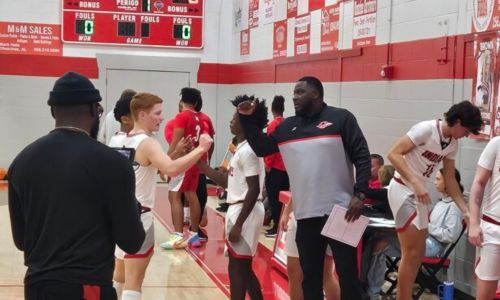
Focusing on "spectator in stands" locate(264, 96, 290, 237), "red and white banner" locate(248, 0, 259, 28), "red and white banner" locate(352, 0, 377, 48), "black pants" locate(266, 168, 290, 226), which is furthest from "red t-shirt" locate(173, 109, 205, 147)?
"red and white banner" locate(248, 0, 259, 28)

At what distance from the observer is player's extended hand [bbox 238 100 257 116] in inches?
196

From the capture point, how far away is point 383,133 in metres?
8.33

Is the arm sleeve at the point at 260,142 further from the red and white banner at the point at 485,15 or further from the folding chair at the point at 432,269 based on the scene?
the red and white banner at the point at 485,15

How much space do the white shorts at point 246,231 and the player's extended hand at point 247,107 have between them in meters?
0.63

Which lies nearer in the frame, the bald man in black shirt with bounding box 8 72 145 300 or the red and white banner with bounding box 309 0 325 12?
the bald man in black shirt with bounding box 8 72 145 300

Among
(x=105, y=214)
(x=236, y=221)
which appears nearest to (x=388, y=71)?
(x=236, y=221)

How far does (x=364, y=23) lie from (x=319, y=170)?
14.9 ft

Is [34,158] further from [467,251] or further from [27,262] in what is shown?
[467,251]

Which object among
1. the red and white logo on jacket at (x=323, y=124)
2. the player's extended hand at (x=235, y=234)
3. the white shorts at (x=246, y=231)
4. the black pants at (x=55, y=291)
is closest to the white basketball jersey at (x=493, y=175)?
the red and white logo on jacket at (x=323, y=124)

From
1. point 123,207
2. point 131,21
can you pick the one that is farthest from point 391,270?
point 131,21

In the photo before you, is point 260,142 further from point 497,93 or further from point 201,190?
point 201,190

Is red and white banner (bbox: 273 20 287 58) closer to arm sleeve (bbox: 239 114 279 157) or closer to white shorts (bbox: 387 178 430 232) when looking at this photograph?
white shorts (bbox: 387 178 430 232)

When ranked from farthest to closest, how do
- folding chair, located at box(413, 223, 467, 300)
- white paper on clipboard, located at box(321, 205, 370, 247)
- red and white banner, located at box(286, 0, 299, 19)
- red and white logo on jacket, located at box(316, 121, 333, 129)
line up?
red and white banner, located at box(286, 0, 299, 19) < folding chair, located at box(413, 223, 467, 300) < red and white logo on jacket, located at box(316, 121, 333, 129) < white paper on clipboard, located at box(321, 205, 370, 247)

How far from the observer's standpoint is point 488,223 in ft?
15.7
